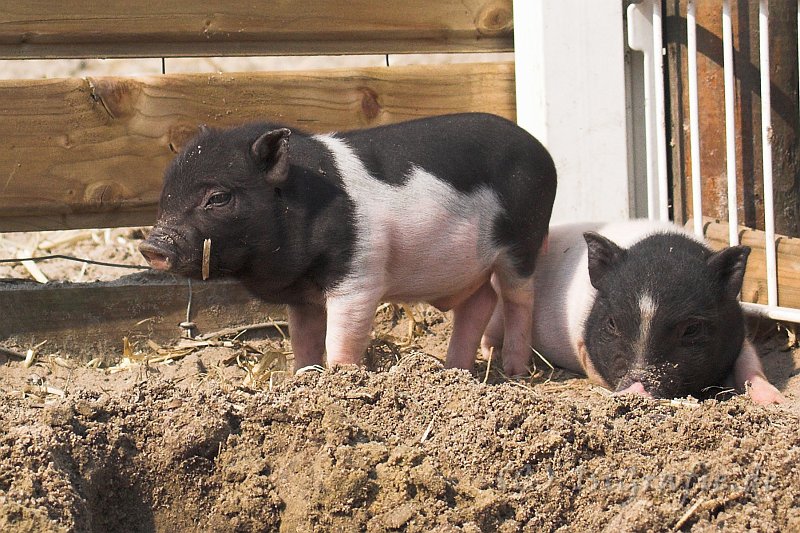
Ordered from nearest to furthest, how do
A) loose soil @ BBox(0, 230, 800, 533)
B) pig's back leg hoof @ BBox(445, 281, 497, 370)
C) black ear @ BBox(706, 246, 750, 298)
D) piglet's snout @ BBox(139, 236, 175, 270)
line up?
loose soil @ BBox(0, 230, 800, 533), piglet's snout @ BBox(139, 236, 175, 270), black ear @ BBox(706, 246, 750, 298), pig's back leg hoof @ BBox(445, 281, 497, 370)

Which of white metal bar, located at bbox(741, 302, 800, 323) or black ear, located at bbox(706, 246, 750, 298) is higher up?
black ear, located at bbox(706, 246, 750, 298)

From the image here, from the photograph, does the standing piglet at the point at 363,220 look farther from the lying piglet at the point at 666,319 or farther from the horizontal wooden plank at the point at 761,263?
the horizontal wooden plank at the point at 761,263

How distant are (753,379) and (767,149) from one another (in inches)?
49.3

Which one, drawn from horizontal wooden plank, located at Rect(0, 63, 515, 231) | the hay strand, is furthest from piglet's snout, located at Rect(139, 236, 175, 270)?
horizontal wooden plank, located at Rect(0, 63, 515, 231)

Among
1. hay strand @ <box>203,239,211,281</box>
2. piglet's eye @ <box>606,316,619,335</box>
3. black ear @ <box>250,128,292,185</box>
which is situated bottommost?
piglet's eye @ <box>606,316,619,335</box>

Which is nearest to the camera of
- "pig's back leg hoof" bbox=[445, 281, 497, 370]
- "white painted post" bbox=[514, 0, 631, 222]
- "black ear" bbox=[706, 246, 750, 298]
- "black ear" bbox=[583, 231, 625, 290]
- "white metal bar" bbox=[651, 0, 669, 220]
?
"black ear" bbox=[706, 246, 750, 298]

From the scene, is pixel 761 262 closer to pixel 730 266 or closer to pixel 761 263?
pixel 761 263

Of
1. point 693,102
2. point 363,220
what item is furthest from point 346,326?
point 693,102

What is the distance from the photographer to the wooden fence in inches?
223

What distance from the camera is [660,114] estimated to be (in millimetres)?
5898

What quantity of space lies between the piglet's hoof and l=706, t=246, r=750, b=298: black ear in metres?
0.42

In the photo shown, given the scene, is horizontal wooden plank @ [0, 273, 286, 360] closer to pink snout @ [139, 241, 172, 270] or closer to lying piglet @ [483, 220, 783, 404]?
pink snout @ [139, 241, 172, 270]

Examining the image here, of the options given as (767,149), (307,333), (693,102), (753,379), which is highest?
(693,102)

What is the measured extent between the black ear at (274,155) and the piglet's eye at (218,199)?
7.5 inches
